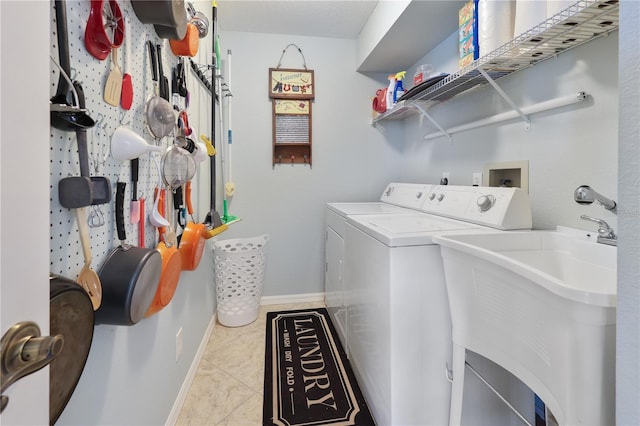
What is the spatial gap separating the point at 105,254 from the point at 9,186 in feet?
1.92

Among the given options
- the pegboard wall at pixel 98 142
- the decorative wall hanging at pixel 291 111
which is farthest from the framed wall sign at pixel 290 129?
the pegboard wall at pixel 98 142

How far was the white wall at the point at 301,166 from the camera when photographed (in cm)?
265

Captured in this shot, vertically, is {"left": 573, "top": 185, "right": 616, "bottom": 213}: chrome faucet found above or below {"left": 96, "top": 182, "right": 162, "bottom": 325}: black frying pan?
above

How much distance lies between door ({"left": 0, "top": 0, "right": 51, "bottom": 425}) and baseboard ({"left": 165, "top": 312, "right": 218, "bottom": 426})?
120 cm

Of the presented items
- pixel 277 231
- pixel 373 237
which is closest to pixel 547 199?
pixel 373 237

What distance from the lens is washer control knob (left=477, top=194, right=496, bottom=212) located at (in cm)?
134

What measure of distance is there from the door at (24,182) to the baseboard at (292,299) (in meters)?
2.45

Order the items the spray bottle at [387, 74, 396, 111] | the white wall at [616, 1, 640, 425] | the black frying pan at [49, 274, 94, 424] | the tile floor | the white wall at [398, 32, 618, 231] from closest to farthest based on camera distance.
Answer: the white wall at [616, 1, 640, 425], the black frying pan at [49, 274, 94, 424], the white wall at [398, 32, 618, 231], the tile floor, the spray bottle at [387, 74, 396, 111]

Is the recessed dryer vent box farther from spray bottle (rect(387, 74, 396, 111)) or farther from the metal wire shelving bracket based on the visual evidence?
spray bottle (rect(387, 74, 396, 111))

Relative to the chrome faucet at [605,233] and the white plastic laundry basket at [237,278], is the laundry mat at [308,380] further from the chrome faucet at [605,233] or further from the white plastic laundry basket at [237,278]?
the chrome faucet at [605,233]

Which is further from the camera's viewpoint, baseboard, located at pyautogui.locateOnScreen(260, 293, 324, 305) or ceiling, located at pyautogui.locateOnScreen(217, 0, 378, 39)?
baseboard, located at pyautogui.locateOnScreen(260, 293, 324, 305)

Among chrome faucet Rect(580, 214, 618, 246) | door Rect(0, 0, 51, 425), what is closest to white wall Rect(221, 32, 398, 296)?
chrome faucet Rect(580, 214, 618, 246)

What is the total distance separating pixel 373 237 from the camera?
1.30 m

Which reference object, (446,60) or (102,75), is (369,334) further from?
(446,60)
